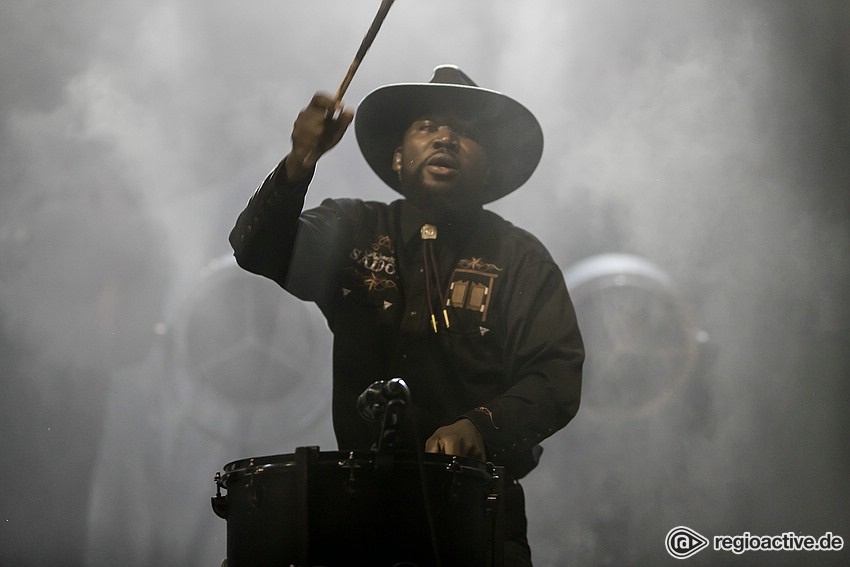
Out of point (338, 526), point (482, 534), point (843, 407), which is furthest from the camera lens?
point (843, 407)

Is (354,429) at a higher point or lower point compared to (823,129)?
lower

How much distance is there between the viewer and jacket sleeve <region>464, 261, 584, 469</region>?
2.45 m

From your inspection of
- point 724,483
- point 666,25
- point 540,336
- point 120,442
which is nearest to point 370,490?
point 540,336

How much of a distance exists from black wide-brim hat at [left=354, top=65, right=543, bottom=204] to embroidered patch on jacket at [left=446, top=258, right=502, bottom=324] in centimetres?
26

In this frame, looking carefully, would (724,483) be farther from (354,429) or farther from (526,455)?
(354,429)

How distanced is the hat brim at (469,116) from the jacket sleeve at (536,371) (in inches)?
16.4

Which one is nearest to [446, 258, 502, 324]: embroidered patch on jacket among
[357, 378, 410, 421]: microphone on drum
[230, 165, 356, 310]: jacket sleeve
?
[230, 165, 356, 310]: jacket sleeve

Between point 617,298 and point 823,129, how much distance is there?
117 centimetres

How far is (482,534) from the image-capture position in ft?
6.52

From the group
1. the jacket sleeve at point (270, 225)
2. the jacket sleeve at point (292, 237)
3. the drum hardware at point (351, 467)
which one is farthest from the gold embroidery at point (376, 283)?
the drum hardware at point (351, 467)

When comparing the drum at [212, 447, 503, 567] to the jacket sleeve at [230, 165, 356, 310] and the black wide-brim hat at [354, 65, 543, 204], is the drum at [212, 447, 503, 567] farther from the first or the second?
the black wide-brim hat at [354, 65, 543, 204]

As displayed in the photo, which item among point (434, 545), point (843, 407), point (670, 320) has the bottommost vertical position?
point (434, 545)

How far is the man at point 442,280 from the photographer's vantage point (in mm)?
2596

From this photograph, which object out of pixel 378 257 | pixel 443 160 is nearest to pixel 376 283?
pixel 378 257
